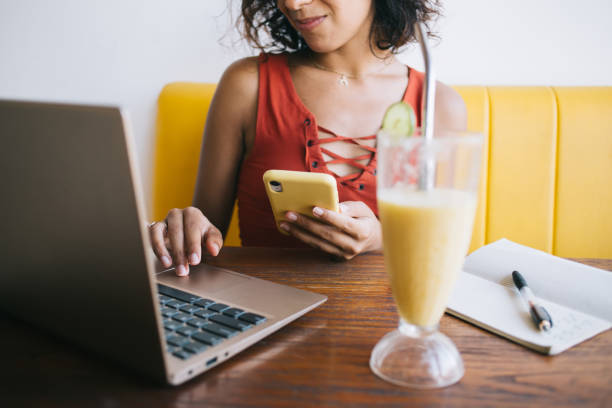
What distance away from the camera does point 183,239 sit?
729mm

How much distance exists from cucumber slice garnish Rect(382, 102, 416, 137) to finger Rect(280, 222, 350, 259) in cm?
31

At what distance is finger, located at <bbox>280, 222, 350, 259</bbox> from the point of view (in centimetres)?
76

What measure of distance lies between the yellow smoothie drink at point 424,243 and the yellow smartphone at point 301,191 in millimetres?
238

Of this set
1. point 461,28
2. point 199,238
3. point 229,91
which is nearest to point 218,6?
point 229,91

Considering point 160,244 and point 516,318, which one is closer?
point 516,318

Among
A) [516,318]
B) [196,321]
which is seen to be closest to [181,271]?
[196,321]

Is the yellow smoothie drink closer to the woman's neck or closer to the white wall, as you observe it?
the woman's neck

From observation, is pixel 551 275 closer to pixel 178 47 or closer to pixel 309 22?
pixel 309 22

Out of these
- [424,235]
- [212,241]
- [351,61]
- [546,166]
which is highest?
[351,61]

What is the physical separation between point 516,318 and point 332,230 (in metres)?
0.30

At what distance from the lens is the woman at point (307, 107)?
113 cm

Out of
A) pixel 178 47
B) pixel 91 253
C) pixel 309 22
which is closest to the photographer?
pixel 91 253

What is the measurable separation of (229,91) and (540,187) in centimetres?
90

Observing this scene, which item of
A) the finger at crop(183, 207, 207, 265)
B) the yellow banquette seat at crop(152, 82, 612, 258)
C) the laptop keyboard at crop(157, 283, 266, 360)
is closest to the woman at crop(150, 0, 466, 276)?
the yellow banquette seat at crop(152, 82, 612, 258)
